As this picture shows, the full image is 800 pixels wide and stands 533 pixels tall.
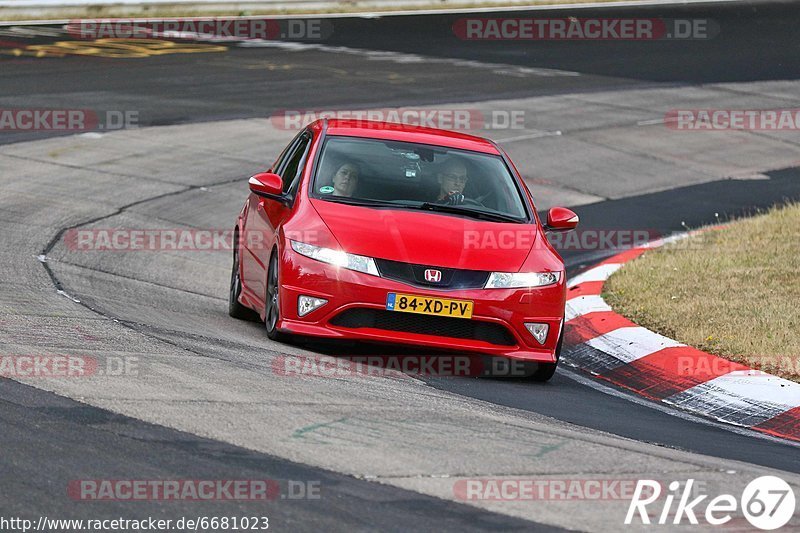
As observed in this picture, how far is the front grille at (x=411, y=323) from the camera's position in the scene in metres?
8.45

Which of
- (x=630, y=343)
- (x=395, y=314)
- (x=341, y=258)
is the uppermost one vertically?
(x=341, y=258)

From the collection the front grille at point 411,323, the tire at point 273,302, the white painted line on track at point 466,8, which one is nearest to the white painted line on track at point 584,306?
the front grille at point 411,323

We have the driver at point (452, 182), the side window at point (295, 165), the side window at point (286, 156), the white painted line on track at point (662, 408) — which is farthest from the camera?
the side window at point (286, 156)

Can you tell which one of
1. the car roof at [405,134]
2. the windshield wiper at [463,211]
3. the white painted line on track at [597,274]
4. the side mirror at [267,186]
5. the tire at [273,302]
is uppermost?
the car roof at [405,134]

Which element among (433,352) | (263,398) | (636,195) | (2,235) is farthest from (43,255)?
(636,195)

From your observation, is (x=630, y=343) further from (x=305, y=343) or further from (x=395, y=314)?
(x=305, y=343)

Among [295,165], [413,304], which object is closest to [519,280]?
[413,304]

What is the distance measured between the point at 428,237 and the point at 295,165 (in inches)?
65.1

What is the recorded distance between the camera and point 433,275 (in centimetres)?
848

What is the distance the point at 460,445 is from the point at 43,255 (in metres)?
6.32

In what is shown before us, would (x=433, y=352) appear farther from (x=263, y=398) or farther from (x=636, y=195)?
(x=636, y=195)

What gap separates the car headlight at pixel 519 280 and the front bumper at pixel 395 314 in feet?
0.12

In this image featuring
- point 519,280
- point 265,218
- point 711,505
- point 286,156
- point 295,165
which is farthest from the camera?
point 286,156

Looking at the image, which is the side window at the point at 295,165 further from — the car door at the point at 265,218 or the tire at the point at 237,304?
the tire at the point at 237,304
